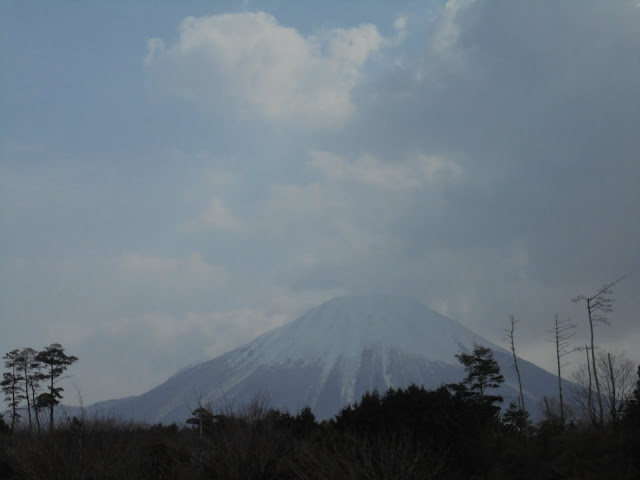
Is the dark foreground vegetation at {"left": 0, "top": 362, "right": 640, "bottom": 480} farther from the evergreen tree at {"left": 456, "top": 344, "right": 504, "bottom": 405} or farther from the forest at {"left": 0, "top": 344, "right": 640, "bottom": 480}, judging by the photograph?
the evergreen tree at {"left": 456, "top": 344, "right": 504, "bottom": 405}

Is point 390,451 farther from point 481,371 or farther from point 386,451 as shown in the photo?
point 481,371

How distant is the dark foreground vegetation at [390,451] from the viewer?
64.7 feet

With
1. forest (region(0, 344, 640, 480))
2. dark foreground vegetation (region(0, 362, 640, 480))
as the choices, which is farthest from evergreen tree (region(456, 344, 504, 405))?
dark foreground vegetation (region(0, 362, 640, 480))

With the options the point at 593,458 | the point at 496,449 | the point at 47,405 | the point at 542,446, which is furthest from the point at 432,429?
the point at 47,405

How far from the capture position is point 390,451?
18141mm

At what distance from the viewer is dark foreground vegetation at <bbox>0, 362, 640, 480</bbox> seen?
19.7 m

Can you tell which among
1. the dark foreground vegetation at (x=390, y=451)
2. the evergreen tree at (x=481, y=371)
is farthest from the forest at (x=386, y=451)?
the evergreen tree at (x=481, y=371)

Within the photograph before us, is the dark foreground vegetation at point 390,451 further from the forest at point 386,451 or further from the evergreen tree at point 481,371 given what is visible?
the evergreen tree at point 481,371

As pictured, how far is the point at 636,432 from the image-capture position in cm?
2112

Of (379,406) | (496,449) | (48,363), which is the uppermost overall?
(48,363)

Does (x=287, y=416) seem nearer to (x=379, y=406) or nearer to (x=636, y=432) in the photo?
A: (x=379, y=406)

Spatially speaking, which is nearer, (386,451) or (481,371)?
(386,451)

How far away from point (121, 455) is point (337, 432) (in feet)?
30.1

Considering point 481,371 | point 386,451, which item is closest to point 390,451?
point 386,451
